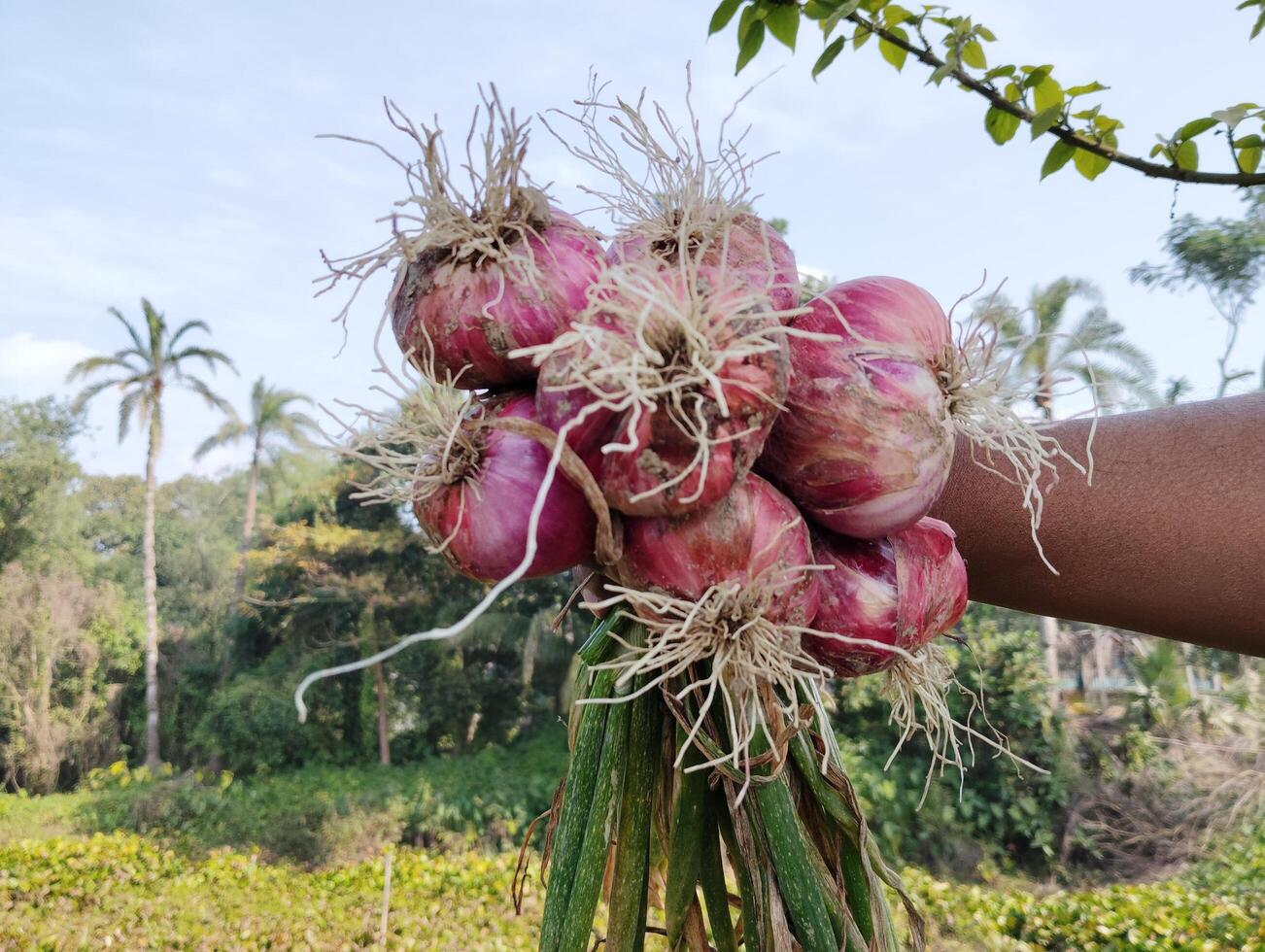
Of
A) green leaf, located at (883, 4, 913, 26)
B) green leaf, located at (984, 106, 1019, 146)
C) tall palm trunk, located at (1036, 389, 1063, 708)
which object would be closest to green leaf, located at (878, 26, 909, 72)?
green leaf, located at (883, 4, 913, 26)

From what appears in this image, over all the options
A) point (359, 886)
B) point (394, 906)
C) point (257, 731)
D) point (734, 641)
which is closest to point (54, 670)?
point (257, 731)

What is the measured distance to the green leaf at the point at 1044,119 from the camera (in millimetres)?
1200

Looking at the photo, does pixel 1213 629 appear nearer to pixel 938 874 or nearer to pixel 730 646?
pixel 730 646

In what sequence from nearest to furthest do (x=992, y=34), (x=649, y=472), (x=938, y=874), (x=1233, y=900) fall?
(x=649, y=472), (x=992, y=34), (x=1233, y=900), (x=938, y=874)

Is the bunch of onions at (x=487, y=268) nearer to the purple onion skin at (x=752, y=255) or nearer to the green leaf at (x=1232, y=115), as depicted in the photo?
Result: the purple onion skin at (x=752, y=255)

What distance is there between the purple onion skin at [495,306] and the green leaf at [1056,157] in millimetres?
918

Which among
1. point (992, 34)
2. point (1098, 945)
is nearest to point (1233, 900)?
point (1098, 945)

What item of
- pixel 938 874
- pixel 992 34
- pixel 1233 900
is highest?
pixel 992 34

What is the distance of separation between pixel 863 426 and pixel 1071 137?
33.6 inches

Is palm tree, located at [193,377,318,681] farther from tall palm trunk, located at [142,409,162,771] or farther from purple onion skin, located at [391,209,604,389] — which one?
purple onion skin, located at [391,209,604,389]

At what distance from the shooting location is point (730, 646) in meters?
0.77

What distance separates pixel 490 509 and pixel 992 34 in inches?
45.0

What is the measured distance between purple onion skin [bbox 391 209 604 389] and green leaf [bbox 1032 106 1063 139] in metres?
0.77

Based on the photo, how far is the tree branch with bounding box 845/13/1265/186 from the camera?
4.10 ft
